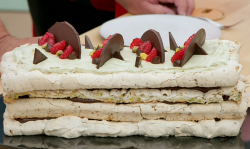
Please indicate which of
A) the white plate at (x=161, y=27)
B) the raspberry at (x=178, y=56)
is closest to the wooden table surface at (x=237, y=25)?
the white plate at (x=161, y=27)

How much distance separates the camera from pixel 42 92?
146cm

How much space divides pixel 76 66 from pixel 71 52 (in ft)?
0.43

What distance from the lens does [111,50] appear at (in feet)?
5.04

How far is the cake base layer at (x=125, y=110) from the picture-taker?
4.70 ft

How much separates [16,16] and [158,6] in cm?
409

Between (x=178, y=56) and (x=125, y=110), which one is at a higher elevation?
(x=178, y=56)

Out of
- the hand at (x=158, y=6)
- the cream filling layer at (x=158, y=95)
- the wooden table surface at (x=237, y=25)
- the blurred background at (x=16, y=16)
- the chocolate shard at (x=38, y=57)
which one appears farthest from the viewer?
the blurred background at (x=16, y=16)

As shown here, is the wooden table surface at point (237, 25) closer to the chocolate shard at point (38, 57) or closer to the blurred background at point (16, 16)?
the chocolate shard at point (38, 57)

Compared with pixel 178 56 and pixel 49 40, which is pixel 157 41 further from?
pixel 49 40

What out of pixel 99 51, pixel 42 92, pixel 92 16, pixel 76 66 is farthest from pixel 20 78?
pixel 92 16

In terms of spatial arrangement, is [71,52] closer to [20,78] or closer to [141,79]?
[20,78]

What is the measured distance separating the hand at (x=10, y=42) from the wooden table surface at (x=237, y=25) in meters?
0.32

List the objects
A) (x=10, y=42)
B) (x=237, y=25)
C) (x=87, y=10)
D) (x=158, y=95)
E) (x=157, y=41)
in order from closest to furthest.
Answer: (x=158, y=95), (x=157, y=41), (x=10, y=42), (x=237, y=25), (x=87, y=10)

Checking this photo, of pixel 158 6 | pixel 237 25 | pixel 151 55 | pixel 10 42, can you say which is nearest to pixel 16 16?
pixel 158 6
